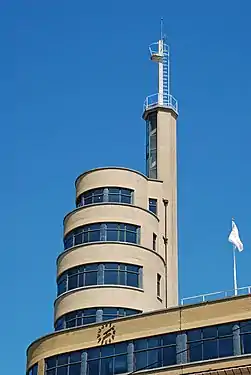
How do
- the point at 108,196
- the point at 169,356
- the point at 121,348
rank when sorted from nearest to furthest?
1. the point at 169,356
2. the point at 121,348
3. the point at 108,196

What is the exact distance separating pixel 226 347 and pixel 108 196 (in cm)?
1918

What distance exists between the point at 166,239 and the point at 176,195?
450 cm

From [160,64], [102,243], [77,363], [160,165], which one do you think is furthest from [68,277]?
[160,64]

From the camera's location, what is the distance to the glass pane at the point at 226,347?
56.9 metres

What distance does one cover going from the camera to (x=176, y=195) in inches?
3147

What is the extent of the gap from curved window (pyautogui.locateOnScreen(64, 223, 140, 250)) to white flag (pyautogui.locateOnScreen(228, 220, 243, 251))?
809 cm

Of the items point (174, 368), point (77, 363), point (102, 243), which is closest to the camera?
point (174, 368)

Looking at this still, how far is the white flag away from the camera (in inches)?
2609

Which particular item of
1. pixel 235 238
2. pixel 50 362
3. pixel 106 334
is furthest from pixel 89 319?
pixel 235 238

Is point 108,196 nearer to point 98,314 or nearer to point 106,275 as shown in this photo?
point 106,275

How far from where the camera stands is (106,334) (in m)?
62.6

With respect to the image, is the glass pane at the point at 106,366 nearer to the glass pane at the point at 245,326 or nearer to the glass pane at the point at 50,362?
the glass pane at the point at 50,362

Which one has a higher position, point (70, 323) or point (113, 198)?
point (113, 198)

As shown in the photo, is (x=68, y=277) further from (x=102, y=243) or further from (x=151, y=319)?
(x=151, y=319)
